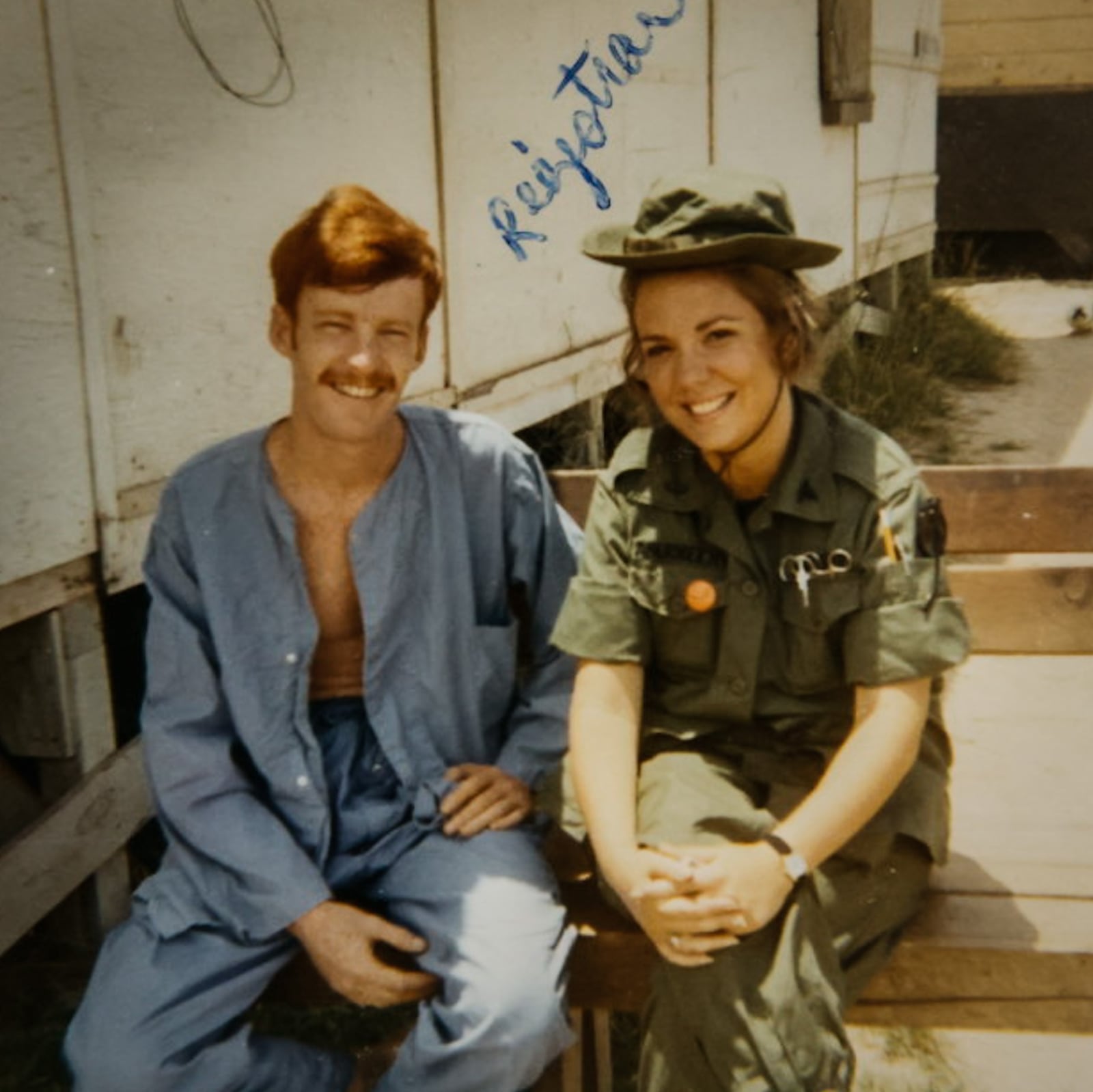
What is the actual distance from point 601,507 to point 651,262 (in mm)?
407

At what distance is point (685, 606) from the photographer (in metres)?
2.38

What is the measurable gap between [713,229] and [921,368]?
7565 mm

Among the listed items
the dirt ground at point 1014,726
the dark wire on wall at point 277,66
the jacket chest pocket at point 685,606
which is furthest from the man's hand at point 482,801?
the dark wire on wall at point 277,66

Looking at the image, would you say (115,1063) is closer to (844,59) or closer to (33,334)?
(33,334)

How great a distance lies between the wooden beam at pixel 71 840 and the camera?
115 inches

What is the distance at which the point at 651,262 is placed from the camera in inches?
89.8

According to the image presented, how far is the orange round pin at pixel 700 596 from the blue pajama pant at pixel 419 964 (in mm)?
466

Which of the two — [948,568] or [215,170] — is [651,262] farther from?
[215,170]

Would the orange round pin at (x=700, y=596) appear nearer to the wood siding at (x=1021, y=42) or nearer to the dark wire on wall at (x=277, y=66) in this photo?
the dark wire on wall at (x=277, y=66)

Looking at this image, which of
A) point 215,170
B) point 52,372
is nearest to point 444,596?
point 52,372

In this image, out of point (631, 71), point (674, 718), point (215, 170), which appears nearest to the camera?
point (674, 718)

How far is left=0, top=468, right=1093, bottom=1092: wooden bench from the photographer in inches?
94.0

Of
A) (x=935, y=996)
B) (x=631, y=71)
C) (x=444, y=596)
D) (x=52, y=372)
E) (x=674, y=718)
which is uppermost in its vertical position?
(x=631, y=71)

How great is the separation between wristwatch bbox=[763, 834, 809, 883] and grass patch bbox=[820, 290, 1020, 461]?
20.2 ft
